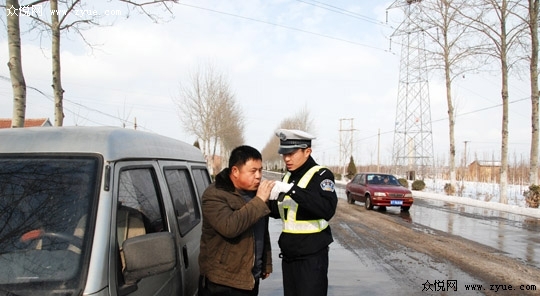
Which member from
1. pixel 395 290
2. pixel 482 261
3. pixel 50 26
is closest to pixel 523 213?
pixel 482 261

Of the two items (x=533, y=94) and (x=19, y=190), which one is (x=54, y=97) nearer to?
(x=19, y=190)

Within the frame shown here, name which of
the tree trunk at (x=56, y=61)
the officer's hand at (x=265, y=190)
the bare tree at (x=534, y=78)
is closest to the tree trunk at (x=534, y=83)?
the bare tree at (x=534, y=78)

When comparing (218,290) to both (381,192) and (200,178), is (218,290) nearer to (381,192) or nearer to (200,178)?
(200,178)

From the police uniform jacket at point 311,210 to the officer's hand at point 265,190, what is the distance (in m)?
0.34

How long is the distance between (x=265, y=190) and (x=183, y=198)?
1.14m

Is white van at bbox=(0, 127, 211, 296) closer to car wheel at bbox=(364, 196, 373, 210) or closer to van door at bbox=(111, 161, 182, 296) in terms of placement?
van door at bbox=(111, 161, 182, 296)

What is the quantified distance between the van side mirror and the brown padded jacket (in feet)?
1.57

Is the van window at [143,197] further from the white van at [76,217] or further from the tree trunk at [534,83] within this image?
the tree trunk at [534,83]

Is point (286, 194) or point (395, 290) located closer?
point (286, 194)

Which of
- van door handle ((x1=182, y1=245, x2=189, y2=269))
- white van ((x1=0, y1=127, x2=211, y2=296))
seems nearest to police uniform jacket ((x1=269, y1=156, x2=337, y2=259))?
van door handle ((x1=182, y1=245, x2=189, y2=269))

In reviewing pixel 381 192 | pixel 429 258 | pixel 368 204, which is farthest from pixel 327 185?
pixel 368 204

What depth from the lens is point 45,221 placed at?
199 centimetres

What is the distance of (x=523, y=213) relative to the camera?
16109 millimetres

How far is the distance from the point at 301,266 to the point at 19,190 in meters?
2.02
